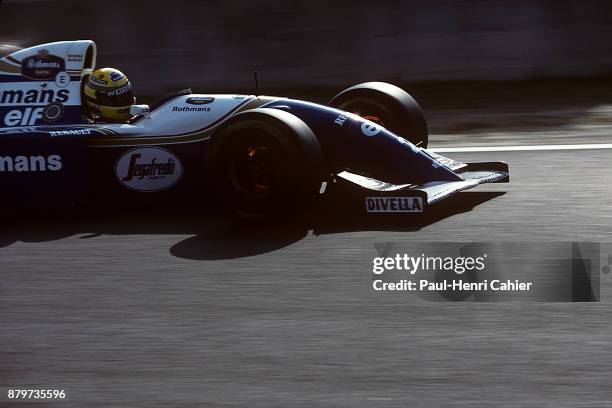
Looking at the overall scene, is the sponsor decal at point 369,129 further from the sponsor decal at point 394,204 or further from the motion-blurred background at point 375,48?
the motion-blurred background at point 375,48

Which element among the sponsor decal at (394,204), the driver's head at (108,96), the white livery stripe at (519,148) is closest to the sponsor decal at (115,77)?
the driver's head at (108,96)

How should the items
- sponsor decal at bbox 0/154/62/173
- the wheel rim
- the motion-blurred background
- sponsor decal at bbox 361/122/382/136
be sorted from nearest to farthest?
the wheel rim < sponsor decal at bbox 361/122/382/136 < sponsor decal at bbox 0/154/62/173 < the motion-blurred background

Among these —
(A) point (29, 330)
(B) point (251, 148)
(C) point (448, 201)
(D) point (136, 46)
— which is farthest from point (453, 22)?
(A) point (29, 330)

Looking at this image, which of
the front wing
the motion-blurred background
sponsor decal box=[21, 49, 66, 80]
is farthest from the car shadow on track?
the motion-blurred background

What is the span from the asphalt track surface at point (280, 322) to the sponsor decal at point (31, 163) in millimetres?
376

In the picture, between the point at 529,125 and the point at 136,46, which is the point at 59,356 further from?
the point at 136,46

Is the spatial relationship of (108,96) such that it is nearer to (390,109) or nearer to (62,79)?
(62,79)

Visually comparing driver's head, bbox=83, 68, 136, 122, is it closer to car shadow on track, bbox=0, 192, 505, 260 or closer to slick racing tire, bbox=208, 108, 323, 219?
car shadow on track, bbox=0, 192, 505, 260

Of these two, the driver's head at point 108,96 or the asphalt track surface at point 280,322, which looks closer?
the asphalt track surface at point 280,322

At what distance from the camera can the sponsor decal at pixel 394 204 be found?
21.0 feet

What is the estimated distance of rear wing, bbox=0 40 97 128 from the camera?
7.53m

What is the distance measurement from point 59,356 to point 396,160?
2.87m

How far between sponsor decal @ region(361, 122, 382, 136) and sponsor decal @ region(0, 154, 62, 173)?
6.29 ft

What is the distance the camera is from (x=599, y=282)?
206 inches
